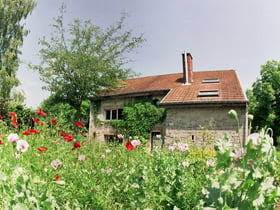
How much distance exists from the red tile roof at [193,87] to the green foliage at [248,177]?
39.8ft

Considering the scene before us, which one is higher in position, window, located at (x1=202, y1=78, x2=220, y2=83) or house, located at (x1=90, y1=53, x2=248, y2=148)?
window, located at (x1=202, y1=78, x2=220, y2=83)

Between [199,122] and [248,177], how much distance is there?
12728mm

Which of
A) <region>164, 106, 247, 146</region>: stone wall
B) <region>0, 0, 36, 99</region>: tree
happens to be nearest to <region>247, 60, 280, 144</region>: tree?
<region>164, 106, 247, 146</region>: stone wall

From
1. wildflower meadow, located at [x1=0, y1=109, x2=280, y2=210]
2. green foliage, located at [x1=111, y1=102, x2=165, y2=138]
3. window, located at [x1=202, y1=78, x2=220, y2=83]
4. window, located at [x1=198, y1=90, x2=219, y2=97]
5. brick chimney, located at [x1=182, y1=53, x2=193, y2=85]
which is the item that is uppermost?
brick chimney, located at [x1=182, y1=53, x2=193, y2=85]

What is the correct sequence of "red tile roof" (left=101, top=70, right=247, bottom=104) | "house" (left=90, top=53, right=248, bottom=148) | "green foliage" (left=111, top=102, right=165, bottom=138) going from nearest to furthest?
1. "house" (left=90, top=53, right=248, bottom=148)
2. "red tile roof" (left=101, top=70, right=247, bottom=104)
3. "green foliage" (left=111, top=102, right=165, bottom=138)

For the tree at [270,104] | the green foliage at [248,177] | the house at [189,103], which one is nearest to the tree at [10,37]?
the house at [189,103]

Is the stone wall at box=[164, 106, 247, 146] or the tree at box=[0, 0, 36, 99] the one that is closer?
the stone wall at box=[164, 106, 247, 146]

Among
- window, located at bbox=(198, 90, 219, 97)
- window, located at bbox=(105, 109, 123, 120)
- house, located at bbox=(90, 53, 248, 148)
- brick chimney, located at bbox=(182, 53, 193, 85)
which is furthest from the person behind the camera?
window, located at bbox=(105, 109, 123, 120)

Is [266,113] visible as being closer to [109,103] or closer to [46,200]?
[109,103]

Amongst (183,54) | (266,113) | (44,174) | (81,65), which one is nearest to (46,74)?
(81,65)

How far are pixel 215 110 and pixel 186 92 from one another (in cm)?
225

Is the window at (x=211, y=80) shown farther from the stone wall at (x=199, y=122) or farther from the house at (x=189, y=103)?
the stone wall at (x=199, y=122)

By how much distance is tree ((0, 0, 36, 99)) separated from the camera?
1988 centimetres

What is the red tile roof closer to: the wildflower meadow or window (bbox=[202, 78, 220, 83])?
window (bbox=[202, 78, 220, 83])
